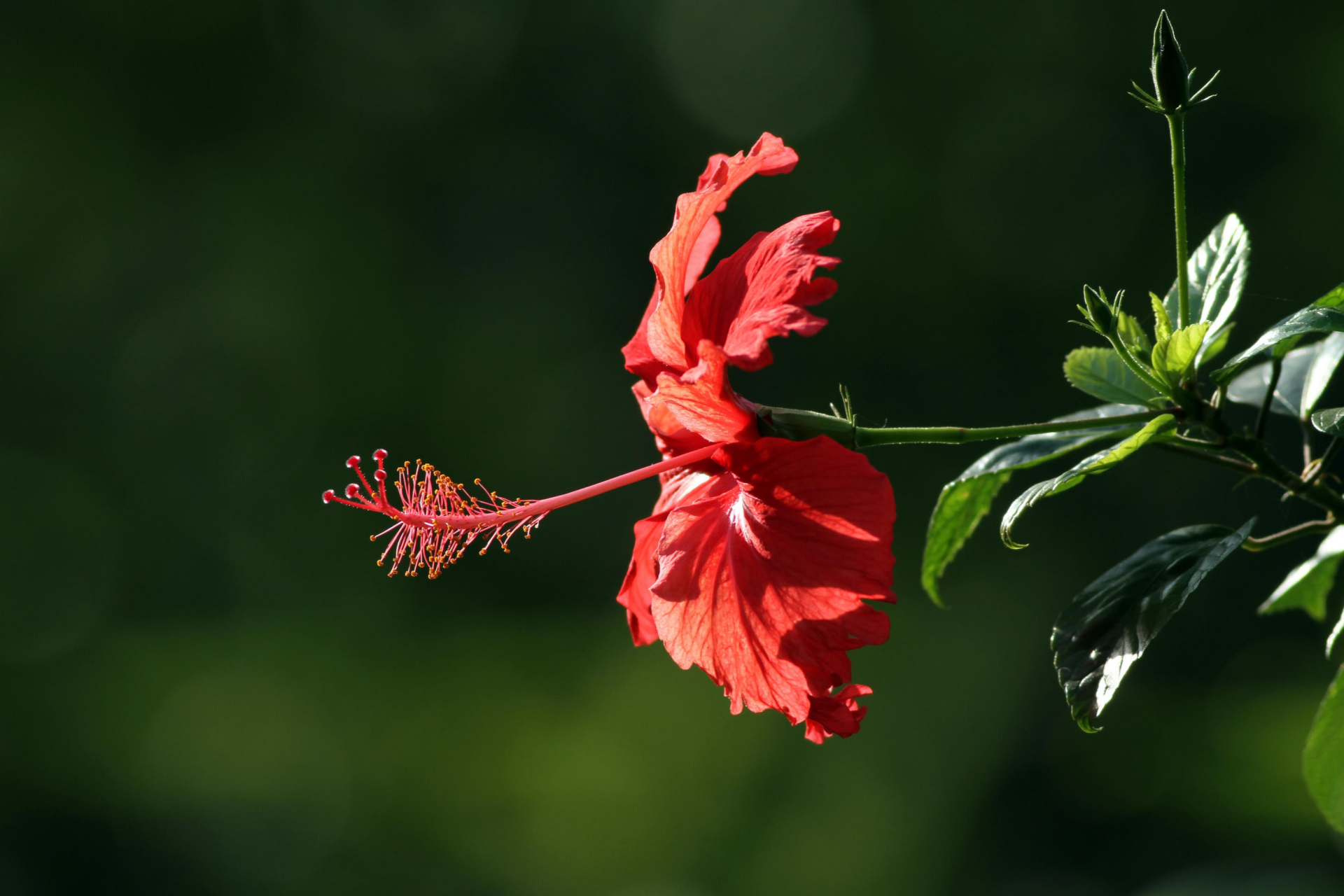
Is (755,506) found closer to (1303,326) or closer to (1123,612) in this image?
(1123,612)

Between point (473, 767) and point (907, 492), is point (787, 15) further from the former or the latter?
point (473, 767)

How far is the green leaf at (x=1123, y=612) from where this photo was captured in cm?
77

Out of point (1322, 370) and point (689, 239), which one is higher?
point (689, 239)

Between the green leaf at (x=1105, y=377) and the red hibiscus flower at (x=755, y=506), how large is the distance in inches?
9.7

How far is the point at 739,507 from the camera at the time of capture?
88cm

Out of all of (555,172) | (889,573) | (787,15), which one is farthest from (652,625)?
(787,15)

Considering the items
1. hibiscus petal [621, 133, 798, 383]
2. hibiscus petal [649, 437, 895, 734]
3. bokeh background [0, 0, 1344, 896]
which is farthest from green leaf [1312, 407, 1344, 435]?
bokeh background [0, 0, 1344, 896]

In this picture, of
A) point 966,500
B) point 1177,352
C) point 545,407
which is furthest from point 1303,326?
point 545,407

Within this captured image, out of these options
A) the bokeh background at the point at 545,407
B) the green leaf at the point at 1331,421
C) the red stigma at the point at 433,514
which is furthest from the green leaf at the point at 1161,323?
the bokeh background at the point at 545,407

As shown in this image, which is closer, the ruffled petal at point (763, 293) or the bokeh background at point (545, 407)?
the ruffled petal at point (763, 293)

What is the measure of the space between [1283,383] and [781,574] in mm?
571

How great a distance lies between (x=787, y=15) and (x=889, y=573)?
763 cm

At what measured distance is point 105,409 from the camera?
688 cm

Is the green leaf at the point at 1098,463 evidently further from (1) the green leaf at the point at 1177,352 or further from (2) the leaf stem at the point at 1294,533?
(2) the leaf stem at the point at 1294,533
